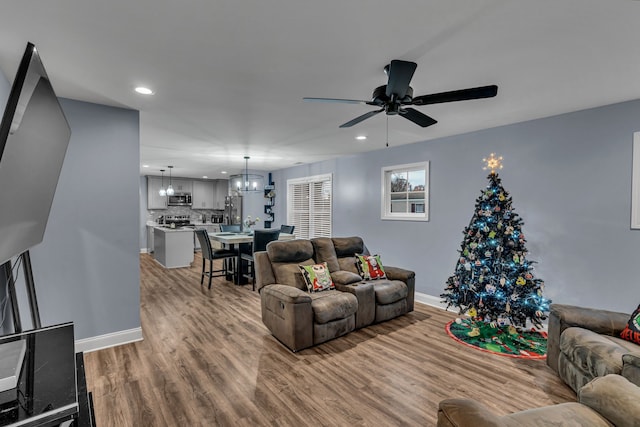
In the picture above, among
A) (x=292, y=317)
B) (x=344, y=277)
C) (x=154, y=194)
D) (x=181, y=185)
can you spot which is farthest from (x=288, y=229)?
(x=154, y=194)

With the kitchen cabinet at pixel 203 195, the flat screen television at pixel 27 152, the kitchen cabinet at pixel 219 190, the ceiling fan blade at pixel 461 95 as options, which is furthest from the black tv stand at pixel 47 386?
the kitchen cabinet at pixel 219 190

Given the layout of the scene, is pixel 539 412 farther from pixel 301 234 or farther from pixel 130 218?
pixel 301 234

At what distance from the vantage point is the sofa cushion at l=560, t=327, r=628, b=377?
2.04m

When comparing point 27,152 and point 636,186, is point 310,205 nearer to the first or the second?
point 636,186

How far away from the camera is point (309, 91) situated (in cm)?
275

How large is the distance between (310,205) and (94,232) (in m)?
4.75

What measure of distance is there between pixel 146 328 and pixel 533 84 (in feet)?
15.7

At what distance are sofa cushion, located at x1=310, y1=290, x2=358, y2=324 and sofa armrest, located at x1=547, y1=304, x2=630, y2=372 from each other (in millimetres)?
1858

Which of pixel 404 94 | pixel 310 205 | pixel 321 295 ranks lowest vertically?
pixel 321 295

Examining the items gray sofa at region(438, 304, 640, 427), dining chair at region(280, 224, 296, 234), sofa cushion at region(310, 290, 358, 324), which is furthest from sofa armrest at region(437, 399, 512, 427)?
dining chair at region(280, 224, 296, 234)

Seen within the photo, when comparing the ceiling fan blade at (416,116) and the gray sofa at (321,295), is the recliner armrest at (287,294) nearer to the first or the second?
the gray sofa at (321,295)

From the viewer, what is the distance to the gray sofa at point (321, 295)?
3092 millimetres

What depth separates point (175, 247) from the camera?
23.5 feet

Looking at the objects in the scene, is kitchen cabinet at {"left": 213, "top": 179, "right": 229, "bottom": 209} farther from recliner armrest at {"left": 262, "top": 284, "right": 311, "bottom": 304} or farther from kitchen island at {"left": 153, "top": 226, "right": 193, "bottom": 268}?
recliner armrest at {"left": 262, "top": 284, "right": 311, "bottom": 304}
